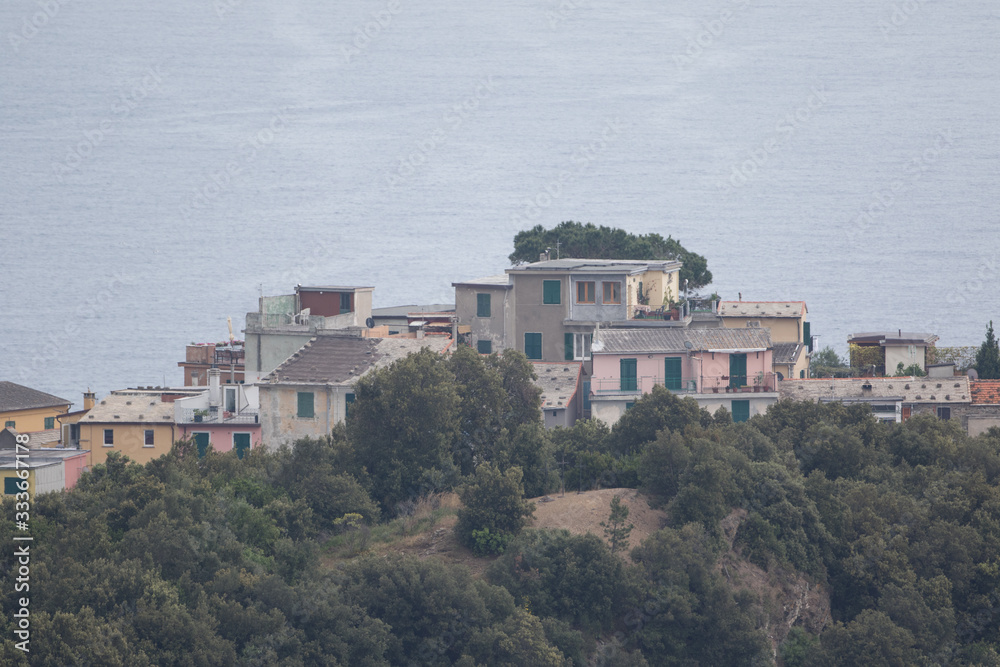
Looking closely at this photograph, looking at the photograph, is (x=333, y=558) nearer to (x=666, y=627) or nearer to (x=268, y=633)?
(x=268, y=633)

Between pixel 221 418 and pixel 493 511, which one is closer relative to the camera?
pixel 493 511

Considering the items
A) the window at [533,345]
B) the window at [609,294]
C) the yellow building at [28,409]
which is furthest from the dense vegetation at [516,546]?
the yellow building at [28,409]

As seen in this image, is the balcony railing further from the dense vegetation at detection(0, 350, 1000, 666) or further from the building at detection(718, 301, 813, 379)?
the building at detection(718, 301, 813, 379)

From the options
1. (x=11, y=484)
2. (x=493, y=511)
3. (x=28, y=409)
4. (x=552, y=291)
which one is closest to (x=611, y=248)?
(x=552, y=291)

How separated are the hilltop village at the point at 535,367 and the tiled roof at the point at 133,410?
0.24 feet

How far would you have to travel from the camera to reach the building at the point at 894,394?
59031 millimetres

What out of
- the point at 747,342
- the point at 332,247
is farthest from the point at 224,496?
the point at 332,247

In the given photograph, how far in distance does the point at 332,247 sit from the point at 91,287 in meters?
31.0

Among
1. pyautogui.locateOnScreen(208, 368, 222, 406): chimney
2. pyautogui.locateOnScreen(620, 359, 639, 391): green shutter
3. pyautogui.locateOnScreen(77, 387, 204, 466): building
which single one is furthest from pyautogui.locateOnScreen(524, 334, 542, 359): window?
pyautogui.locateOnScreen(77, 387, 204, 466): building

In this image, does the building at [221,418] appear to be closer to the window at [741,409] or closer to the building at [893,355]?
the window at [741,409]

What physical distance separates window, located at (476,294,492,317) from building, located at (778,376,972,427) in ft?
42.3

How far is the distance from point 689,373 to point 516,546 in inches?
768

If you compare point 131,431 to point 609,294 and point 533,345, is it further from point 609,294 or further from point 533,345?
point 609,294

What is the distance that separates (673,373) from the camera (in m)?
58.3
